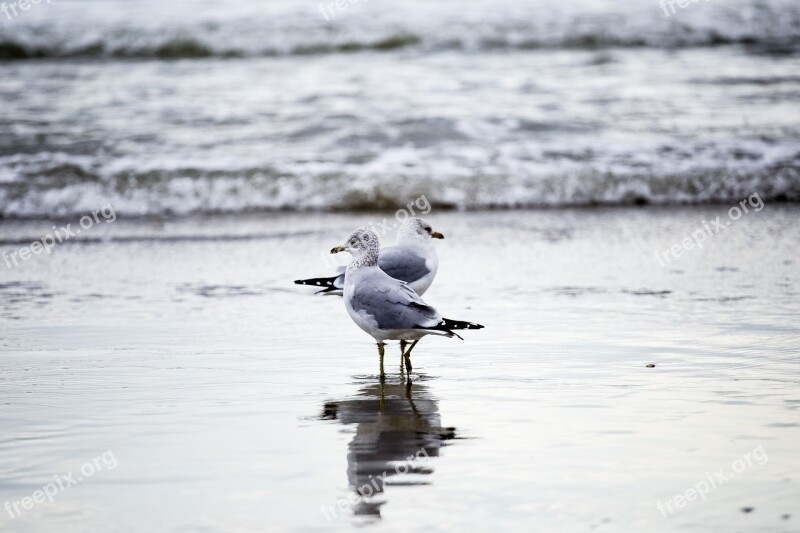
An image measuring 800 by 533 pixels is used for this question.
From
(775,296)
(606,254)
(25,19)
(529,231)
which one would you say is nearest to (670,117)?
(529,231)

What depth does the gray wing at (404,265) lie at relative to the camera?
585 cm

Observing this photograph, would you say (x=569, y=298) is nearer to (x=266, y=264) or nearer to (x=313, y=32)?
(x=266, y=264)

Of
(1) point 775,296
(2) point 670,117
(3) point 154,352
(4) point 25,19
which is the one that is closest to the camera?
(3) point 154,352

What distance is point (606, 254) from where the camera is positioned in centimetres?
777

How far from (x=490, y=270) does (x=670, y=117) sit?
550 centimetres
